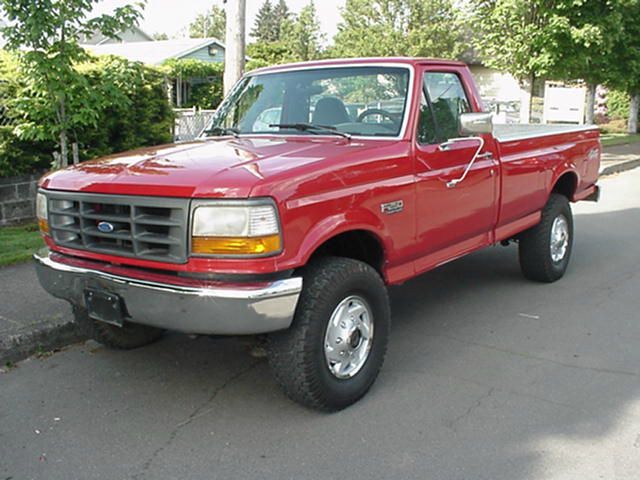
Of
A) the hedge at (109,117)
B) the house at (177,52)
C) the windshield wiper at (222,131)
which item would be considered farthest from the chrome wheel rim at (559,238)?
the house at (177,52)

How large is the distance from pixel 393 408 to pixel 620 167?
14226 millimetres

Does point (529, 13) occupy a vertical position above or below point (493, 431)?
above

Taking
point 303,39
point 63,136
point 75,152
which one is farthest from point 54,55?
point 303,39

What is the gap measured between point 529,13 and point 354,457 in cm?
1493

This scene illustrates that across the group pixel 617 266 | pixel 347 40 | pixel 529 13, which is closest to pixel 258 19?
pixel 347 40

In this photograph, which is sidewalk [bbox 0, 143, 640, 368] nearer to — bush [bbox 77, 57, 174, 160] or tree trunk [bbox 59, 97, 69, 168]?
tree trunk [bbox 59, 97, 69, 168]

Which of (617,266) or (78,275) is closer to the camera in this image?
→ (78,275)

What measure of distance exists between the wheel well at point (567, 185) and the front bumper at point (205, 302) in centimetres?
418

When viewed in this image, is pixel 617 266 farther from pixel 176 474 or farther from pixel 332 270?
pixel 176 474

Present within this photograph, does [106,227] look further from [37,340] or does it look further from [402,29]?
[402,29]

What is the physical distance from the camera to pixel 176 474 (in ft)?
11.0

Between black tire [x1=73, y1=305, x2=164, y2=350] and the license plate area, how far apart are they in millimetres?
699

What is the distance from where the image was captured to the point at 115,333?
481 centimetres

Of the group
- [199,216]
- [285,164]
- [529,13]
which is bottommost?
[199,216]
